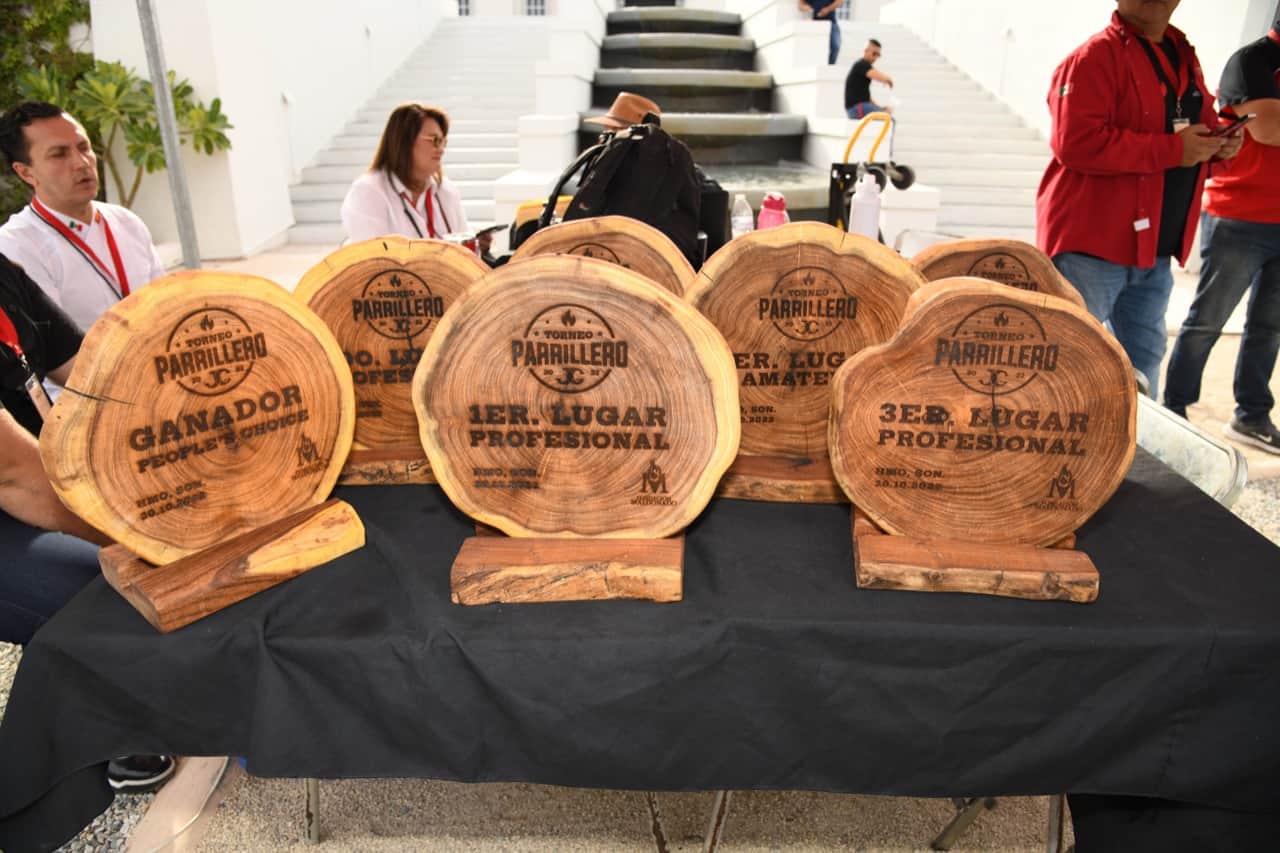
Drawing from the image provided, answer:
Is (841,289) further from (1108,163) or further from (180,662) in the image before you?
(1108,163)

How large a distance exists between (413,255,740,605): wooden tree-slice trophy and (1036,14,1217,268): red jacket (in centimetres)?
185

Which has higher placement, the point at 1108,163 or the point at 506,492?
the point at 1108,163

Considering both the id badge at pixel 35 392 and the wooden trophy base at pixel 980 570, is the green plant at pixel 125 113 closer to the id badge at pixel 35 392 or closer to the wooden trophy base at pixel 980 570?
the id badge at pixel 35 392

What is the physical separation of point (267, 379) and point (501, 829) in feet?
2.86

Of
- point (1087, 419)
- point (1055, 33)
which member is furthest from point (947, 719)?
point (1055, 33)

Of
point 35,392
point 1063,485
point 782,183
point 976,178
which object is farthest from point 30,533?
point 976,178

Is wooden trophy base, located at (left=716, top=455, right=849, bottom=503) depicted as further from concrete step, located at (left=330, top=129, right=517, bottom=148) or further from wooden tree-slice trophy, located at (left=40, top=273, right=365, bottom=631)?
concrete step, located at (left=330, top=129, right=517, bottom=148)

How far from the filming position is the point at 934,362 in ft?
3.18

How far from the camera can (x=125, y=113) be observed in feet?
19.0

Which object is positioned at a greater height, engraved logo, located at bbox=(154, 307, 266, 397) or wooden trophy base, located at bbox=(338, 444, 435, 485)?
engraved logo, located at bbox=(154, 307, 266, 397)

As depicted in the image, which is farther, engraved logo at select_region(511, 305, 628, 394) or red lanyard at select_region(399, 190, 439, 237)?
red lanyard at select_region(399, 190, 439, 237)

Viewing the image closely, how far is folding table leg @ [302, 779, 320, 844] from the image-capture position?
1.33 m

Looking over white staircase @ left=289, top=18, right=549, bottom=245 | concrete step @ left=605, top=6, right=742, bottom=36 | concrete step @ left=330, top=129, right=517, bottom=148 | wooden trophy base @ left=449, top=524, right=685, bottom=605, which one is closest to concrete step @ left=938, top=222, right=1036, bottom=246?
concrete step @ left=605, top=6, right=742, bottom=36

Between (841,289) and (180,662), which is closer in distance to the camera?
(180,662)
